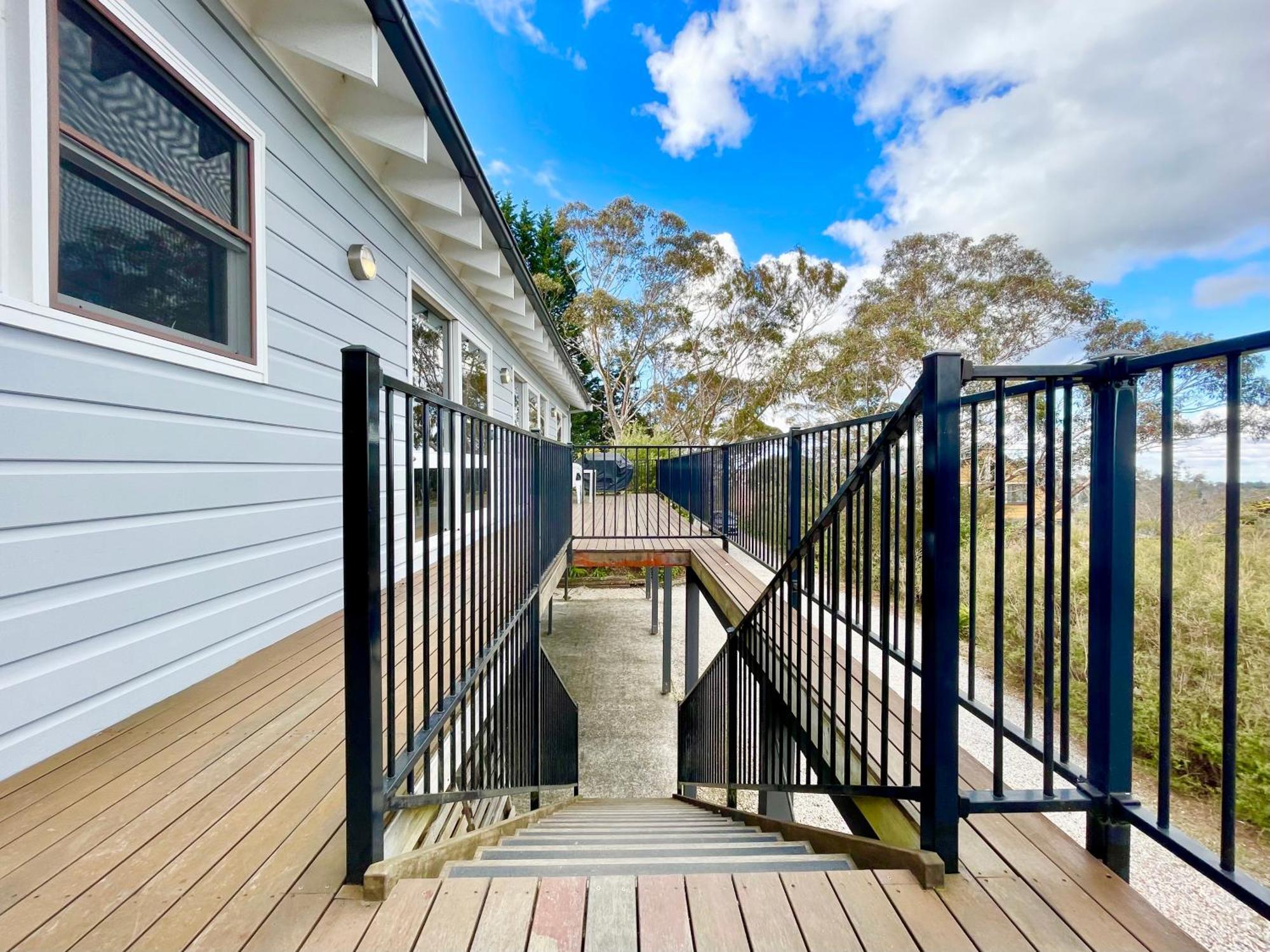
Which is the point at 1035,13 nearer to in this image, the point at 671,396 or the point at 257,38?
the point at 671,396

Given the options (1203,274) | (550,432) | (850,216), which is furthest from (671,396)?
(1203,274)

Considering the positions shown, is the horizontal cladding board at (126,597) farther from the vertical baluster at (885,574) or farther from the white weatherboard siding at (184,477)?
the vertical baluster at (885,574)

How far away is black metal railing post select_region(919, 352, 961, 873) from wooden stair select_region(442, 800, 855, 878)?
Result: 0.35m

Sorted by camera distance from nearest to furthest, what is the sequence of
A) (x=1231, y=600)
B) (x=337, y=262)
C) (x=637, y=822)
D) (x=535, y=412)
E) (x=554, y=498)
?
(x=1231, y=600)
(x=637, y=822)
(x=337, y=262)
(x=554, y=498)
(x=535, y=412)

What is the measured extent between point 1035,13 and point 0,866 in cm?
1770

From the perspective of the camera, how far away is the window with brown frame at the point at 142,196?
169cm

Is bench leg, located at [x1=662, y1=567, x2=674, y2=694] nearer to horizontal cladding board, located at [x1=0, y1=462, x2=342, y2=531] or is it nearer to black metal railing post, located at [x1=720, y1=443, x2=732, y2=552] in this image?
black metal railing post, located at [x1=720, y1=443, x2=732, y2=552]

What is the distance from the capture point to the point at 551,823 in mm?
2584

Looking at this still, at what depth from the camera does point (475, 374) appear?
5.52 meters

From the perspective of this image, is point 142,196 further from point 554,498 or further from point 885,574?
point 885,574

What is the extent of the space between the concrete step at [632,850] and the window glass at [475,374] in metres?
4.09

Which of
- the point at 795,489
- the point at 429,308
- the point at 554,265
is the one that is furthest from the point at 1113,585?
the point at 554,265

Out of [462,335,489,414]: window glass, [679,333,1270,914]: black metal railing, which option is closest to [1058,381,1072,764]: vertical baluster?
[679,333,1270,914]: black metal railing

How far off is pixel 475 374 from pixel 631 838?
15.3 feet
